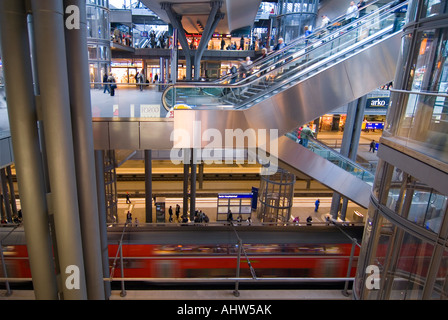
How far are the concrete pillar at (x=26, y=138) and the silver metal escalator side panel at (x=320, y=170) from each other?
17.1 ft

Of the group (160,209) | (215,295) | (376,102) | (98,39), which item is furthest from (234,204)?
(376,102)

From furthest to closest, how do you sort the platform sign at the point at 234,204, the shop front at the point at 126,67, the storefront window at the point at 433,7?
the shop front at the point at 126,67, the platform sign at the point at 234,204, the storefront window at the point at 433,7

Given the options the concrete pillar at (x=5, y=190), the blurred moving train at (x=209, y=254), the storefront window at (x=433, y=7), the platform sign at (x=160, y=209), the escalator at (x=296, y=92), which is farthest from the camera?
the platform sign at (x=160, y=209)

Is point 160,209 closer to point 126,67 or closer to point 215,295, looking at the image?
point 215,295

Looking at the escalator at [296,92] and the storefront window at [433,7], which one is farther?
the escalator at [296,92]

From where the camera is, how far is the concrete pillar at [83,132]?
3.61m

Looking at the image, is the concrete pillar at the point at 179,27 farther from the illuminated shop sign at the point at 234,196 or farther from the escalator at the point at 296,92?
the escalator at the point at 296,92

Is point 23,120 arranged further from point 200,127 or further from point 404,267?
point 404,267

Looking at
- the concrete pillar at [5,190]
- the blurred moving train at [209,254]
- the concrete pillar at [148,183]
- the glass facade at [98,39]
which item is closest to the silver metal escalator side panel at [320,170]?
the blurred moving train at [209,254]

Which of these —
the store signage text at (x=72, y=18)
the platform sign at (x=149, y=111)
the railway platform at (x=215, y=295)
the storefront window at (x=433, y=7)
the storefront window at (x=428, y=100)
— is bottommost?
the railway platform at (x=215, y=295)

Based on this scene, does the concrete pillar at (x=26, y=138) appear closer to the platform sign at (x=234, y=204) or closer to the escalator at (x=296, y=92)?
the escalator at (x=296, y=92)

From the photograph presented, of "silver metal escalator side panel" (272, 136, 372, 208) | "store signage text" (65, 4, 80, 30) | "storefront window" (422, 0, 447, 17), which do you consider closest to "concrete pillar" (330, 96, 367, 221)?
"silver metal escalator side panel" (272, 136, 372, 208)

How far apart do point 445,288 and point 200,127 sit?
5.23m

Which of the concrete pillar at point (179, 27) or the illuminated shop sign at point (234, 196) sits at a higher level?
the concrete pillar at point (179, 27)
